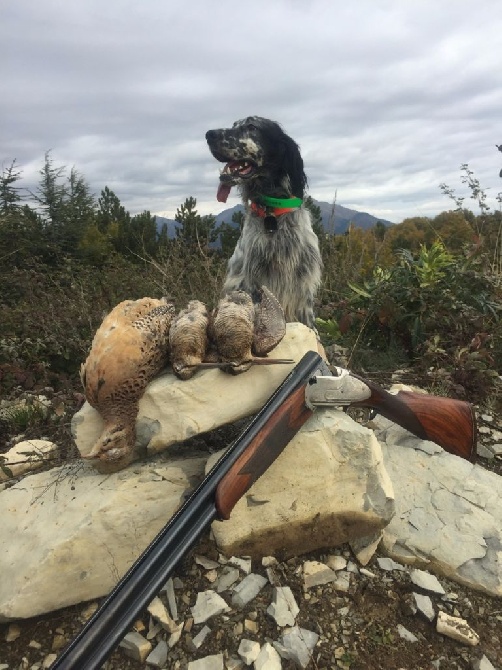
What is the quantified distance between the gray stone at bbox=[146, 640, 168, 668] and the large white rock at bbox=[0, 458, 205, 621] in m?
0.37

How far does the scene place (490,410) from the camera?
3.90m

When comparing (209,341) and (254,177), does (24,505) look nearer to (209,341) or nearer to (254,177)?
(209,341)

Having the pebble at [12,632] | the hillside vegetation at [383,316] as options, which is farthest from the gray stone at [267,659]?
the hillside vegetation at [383,316]

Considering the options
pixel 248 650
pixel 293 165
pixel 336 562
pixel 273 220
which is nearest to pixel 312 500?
pixel 336 562

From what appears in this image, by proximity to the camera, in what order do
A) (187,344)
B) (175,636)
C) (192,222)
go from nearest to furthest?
(175,636), (187,344), (192,222)

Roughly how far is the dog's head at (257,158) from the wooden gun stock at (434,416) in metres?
2.19

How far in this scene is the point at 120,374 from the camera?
2258 millimetres

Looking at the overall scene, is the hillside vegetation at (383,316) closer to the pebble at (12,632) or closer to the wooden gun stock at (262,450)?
the wooden gun stock at (262,450)

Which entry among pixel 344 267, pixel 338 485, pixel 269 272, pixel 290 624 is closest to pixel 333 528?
pixel 338 485

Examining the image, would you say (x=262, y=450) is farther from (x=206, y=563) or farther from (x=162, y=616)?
(x=162, y=616)

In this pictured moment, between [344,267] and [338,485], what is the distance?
5009mm

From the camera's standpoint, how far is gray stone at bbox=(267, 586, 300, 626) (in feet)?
6.70

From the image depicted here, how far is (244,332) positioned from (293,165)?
2426mm

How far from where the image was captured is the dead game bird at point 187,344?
2.32 metres
